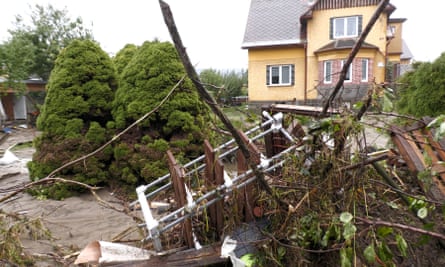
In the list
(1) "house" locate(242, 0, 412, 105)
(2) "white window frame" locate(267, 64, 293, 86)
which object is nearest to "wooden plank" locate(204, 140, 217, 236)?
(1) "house" locate(242, 0, 412, 105)

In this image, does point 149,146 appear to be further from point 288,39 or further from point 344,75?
point 288,39

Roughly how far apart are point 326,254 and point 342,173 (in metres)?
0.50

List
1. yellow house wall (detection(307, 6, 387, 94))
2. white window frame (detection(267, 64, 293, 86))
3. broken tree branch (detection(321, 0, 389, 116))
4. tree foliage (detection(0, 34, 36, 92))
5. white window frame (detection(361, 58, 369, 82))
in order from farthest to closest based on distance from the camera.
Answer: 1. white window frame (detection(267, 64, 293, 86))
2. tree foliage (detection(0, 34, 36, 92))
3. white window frame (detection(361, 58, 369, 82))
4. yellow house wall (detection(307, 6, 387, 94))
5. broken tree branch (detection(321, 0, 389, 116))

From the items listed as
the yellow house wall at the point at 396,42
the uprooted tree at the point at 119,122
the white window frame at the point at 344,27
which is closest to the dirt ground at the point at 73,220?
the uprooted tree at the point at 119,122

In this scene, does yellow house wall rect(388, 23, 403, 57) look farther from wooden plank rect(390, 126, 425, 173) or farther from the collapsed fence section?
the collapsed fence section

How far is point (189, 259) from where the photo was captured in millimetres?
2109

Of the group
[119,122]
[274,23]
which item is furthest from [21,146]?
[274,23]

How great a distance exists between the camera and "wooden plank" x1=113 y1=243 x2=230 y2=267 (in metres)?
2.08

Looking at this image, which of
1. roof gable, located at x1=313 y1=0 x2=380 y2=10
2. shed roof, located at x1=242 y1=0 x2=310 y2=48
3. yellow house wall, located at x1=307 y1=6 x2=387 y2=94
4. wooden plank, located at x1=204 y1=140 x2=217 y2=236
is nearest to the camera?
wooden plank, located at x1=204 y1=140 x2=217 y2=236

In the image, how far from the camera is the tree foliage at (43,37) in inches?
804

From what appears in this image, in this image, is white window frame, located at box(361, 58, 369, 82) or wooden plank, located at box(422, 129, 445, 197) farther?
white window frame, located at box(361, 58, 369, 82)

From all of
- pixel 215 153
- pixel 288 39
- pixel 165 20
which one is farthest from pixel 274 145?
pixel 288 39

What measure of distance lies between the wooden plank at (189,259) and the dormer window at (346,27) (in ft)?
58.9

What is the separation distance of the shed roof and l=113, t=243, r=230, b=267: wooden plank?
Answer: 56.1 feet
